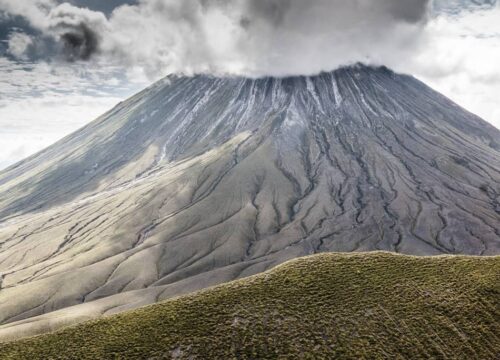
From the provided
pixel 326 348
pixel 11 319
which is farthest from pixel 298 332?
pixel 11 319

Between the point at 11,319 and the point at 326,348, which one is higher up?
the point at 326,348

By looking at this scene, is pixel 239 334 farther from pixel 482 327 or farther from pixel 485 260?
pixel 485 260

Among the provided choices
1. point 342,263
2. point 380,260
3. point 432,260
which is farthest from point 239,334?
point 432,260

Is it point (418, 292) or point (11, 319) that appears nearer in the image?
point (418, 292)

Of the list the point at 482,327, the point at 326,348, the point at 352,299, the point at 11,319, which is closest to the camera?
the point at 326,348

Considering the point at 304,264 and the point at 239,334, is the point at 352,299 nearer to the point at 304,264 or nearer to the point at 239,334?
the point at 304,264

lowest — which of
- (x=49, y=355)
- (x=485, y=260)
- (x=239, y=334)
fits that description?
(x=49, y=355)

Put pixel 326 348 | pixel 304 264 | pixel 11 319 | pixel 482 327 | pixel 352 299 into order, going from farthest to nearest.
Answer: pixel 11 319 < pixel 304 264 < pixel 352 299 < pixel 482 327 < pixel 326 348
